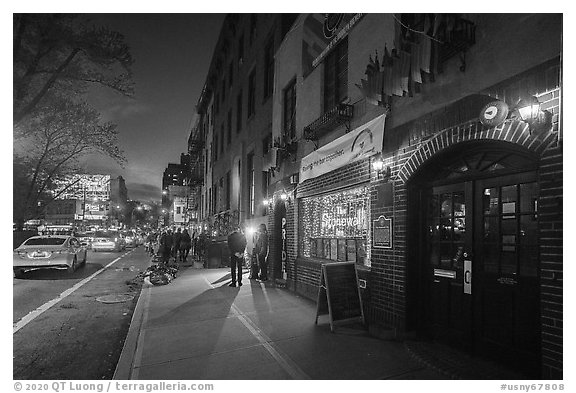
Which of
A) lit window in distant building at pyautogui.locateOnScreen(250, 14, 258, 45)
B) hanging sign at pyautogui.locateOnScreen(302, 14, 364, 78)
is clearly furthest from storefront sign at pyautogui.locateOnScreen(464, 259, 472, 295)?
lit window in distant building at pyautogui.locateOnScreen(250, 14, 258, 45)

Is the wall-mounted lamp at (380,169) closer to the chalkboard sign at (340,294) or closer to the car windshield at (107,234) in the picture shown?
the chalkboard sign at (340,294)

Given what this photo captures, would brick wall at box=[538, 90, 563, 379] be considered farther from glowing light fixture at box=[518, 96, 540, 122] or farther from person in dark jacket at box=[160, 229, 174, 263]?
person in dark jacket at box=[160, 229, 174, 263]

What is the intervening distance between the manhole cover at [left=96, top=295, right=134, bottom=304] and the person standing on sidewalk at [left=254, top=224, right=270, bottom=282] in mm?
3767

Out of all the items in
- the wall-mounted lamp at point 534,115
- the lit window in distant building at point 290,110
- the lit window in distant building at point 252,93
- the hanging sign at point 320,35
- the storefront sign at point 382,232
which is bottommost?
the storefront sign at point 382,232

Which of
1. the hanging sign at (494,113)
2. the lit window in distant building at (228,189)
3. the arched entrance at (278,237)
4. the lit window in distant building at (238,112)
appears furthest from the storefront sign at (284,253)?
the lit window in distant building at (238,112)

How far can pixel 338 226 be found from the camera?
816 centimetres

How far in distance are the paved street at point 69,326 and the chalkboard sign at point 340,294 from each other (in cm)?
331

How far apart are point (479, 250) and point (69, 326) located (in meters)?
6.96

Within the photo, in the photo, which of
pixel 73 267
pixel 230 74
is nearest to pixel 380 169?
pixel 73 267

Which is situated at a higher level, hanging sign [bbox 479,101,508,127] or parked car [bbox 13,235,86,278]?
hanging sign [bbox 479,101,508,127]

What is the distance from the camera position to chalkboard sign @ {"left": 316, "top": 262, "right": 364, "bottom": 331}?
6.08m

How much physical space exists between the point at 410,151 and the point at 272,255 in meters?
6.45

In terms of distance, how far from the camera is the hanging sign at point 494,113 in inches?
160

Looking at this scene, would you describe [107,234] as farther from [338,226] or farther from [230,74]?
[338,226]
